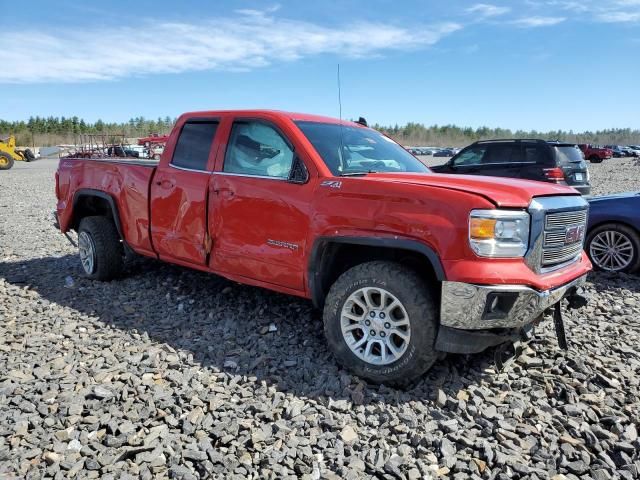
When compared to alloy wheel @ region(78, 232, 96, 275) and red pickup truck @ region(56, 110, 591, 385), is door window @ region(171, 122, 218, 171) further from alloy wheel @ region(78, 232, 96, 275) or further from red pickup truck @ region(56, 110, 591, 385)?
alloy wheel @ region(78, 232, 96, 275)

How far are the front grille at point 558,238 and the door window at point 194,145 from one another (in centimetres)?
288

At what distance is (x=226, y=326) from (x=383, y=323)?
5.40ft

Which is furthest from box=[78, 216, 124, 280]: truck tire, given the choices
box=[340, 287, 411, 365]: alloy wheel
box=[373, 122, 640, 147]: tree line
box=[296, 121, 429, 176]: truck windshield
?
box=[373, 122, 640, 147]: tree line

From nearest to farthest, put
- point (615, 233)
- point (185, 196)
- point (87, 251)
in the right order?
point (185, 196)
point (87, 251)
point (615, 233)

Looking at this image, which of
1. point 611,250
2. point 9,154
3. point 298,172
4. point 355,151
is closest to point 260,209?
point 298,172

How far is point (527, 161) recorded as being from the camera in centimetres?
1120

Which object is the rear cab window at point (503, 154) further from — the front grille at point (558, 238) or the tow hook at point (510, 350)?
Answer: the tow hook at point (510, 350)

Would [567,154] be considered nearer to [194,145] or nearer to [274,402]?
[194,145]

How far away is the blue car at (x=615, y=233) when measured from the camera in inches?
247

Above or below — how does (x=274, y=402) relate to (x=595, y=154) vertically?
below

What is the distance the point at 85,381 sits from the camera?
3.52m

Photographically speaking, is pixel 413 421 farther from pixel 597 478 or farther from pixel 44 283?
pixel 44 283

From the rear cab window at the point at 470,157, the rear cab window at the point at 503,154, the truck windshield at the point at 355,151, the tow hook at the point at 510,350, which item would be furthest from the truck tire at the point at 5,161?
the tow hook at the point at 510,350

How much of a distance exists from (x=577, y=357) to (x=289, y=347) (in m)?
2.22
